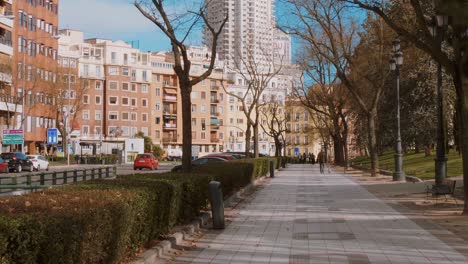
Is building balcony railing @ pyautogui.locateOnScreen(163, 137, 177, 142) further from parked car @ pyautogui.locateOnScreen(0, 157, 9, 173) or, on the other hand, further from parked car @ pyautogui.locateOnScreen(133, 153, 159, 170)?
parked car @ pyautogui.locateOnScreen(0, 157, 9, 173)

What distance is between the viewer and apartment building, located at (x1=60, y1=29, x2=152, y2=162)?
10269 cm

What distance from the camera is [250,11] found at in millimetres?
51031

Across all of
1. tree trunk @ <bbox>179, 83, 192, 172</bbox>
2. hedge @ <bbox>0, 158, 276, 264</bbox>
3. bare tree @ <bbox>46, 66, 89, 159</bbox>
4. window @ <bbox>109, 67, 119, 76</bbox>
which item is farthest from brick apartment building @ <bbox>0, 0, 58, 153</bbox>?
hedge @ <bbox>0, 158, 276, 264</bbox>

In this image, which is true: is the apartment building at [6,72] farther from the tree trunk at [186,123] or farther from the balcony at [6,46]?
the tree trunk at [186,123]

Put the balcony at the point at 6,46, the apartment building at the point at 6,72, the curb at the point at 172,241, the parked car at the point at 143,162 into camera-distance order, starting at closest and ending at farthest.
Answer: the curb at the point at 172,241, the parked car at the point at 143,162, the apartment building at the point at 6,72, the balcony at the point at 6,46

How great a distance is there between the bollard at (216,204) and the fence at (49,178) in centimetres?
882

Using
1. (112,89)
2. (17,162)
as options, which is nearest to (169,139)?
(112,89)

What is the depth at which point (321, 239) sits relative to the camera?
11180 mm

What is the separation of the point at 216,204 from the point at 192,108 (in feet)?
346

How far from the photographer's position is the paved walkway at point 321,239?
30.1 feet

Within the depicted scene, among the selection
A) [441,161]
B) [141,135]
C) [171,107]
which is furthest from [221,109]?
[441,161]

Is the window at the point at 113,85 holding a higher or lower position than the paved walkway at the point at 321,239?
higher

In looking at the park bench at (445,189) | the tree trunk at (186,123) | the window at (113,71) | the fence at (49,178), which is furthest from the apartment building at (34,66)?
the park bench at (445,189)

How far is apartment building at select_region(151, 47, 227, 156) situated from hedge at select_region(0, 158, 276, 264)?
330 ft
